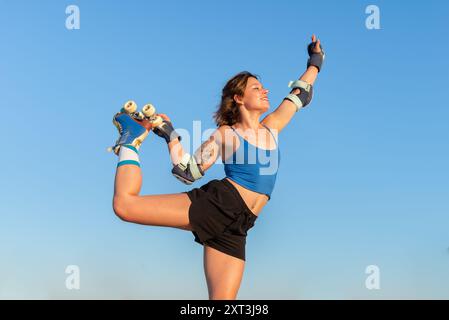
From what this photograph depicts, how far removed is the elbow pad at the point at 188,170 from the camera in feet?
18.5

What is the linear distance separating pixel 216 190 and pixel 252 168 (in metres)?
0.45

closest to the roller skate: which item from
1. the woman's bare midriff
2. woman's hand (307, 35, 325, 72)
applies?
the woman's bare midriff

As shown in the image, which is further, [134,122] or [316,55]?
[316,55]

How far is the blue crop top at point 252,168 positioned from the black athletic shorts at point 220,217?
0.49ft

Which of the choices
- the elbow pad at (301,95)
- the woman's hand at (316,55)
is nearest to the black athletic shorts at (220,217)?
the elbow pad at (301,95)

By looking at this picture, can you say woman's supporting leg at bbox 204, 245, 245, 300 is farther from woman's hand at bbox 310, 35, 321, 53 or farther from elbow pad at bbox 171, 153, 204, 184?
woman's hand at bbox 310, 35, 321, 53

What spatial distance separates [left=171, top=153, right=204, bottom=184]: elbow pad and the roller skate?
0.47m

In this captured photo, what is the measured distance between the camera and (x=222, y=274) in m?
5.52

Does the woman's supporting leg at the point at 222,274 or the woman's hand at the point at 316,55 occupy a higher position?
the woman's hand at the point at 316,55

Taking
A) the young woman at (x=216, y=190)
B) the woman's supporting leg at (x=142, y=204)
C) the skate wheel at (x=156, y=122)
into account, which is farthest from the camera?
the skate wheel at (x=156, y=122)

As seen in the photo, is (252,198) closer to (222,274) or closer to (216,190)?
(216,190)

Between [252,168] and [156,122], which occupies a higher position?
[156,122]

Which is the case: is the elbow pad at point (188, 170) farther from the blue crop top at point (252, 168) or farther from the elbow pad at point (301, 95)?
the elbow pad at point (301, 95)

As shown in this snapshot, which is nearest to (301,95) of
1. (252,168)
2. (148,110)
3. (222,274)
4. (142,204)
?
(252,168)
